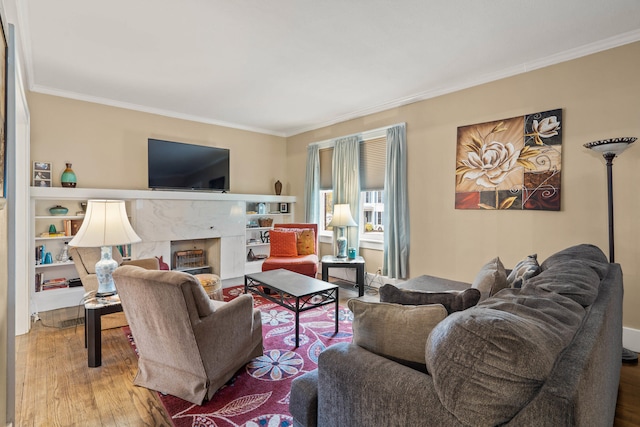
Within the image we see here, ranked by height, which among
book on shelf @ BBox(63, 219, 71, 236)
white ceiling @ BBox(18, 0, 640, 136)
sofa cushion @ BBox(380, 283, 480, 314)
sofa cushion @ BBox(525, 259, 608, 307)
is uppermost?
white ceiling @ BBox(18, 0, 640, 136)

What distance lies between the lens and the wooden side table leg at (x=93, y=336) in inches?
94.4

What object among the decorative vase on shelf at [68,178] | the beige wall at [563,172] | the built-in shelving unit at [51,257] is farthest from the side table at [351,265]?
the decorative vase on shelf at [68,178]

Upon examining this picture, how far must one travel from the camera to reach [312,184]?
5.60m

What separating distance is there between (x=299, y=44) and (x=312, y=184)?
293 cm

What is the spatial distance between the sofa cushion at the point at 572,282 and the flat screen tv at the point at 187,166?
15.3 ft

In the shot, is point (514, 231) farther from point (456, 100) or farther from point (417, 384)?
point (417, 384)

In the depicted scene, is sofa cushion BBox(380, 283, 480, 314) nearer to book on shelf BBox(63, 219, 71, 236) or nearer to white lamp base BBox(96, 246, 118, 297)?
white lamp base BBox(96, 246, 118, 297)

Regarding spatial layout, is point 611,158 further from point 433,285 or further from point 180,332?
point 180,332

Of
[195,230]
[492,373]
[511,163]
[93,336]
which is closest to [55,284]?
[195,230]

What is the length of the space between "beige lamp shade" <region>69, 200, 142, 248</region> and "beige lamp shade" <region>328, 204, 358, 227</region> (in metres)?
2.69

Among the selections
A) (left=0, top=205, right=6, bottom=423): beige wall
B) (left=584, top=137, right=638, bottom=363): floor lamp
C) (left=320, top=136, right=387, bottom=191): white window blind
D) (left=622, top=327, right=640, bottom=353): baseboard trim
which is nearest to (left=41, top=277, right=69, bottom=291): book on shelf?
(left=0, top=205, right=6, bottom=423): beige wall

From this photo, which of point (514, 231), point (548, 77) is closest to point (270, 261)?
point (514, 231)

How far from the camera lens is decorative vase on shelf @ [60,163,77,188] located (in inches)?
156

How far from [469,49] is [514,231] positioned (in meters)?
1.84
